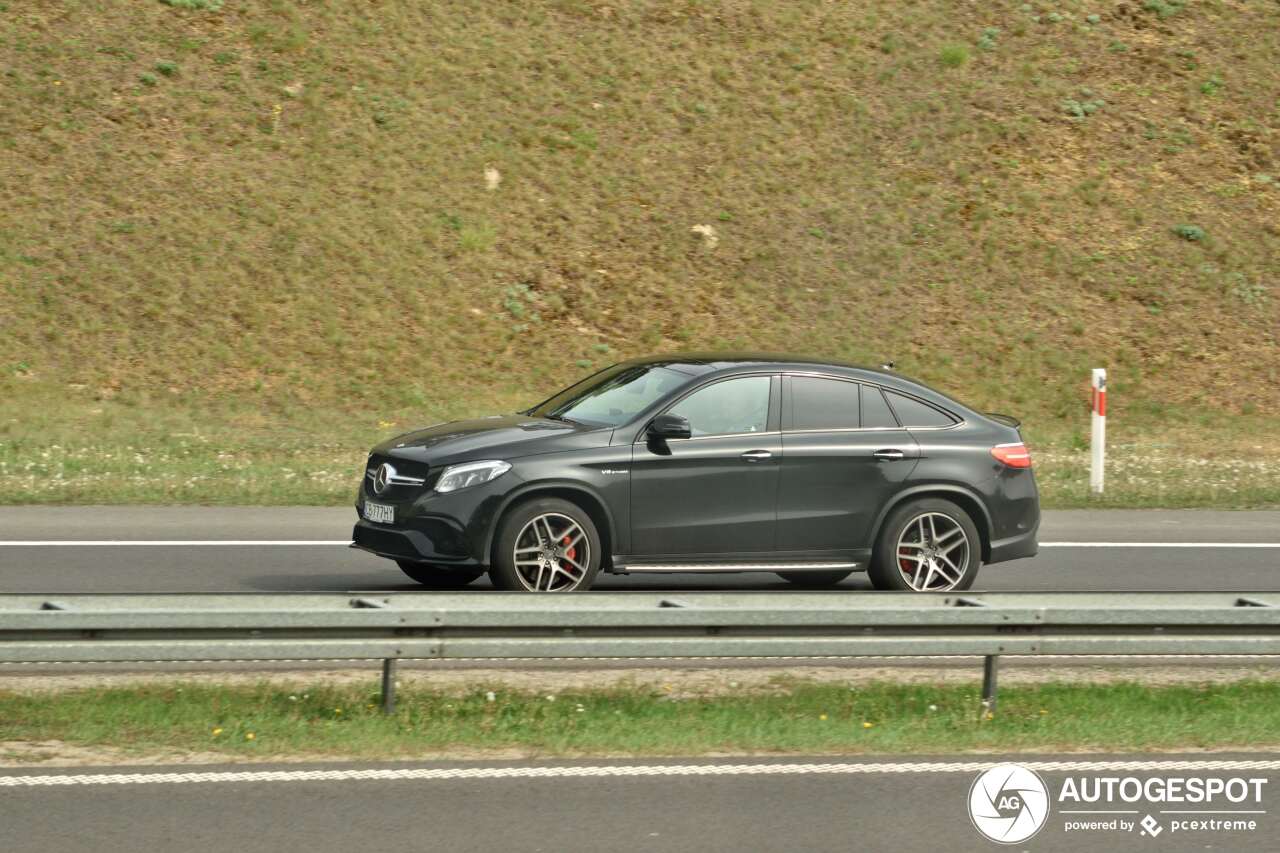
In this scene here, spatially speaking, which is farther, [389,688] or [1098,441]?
[1098,441]

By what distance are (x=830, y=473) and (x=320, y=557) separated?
13.9 feet

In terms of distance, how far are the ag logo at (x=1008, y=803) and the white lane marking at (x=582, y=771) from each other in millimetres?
156

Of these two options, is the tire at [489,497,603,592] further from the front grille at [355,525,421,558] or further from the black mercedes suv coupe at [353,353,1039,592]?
the front grille at [355,525,421,558]

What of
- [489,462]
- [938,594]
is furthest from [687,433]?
[938,594]

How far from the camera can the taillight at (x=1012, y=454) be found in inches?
413

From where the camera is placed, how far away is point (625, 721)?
24.2 feet

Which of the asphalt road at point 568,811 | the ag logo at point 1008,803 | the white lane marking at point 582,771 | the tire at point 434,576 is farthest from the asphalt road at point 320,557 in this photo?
the ag logo at point 1008,803

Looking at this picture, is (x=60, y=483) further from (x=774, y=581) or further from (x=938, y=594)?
(x=938, y=594)

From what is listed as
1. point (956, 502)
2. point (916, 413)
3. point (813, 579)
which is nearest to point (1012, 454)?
point (956, 502)

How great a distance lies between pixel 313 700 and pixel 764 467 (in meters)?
3.58

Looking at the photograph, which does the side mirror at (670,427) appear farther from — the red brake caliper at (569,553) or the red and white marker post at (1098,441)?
the red and white marker post at (1098,441)

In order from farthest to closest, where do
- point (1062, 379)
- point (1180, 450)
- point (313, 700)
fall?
1. point (1062, 379)
2. point (1180, 450)
3. point (313, 700)

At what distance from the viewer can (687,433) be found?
32.4ft

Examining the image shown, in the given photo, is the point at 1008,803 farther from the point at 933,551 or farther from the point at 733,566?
the point at 933,551
